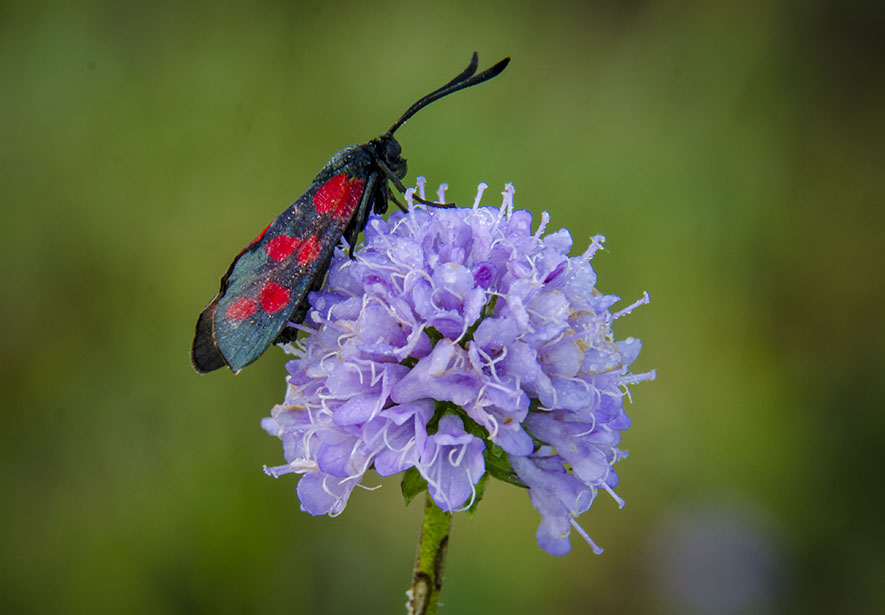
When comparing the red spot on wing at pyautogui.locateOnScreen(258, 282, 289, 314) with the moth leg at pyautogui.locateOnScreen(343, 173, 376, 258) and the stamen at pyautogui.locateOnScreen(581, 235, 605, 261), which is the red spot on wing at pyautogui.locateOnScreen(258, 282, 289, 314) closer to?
the moth leg at pyautogui.locateOnScreen(343, 173, 376, 258)

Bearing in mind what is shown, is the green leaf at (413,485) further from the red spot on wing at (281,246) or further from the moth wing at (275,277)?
the red spot on wing at (281,246)

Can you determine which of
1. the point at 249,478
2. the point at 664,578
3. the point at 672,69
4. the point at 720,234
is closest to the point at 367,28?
the point at 672,69

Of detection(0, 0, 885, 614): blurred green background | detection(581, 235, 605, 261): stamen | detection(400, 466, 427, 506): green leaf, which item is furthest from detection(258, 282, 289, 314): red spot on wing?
detection(0, 0, 885, 614): blurred green background

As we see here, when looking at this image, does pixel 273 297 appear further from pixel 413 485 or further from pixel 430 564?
pixel 430 564

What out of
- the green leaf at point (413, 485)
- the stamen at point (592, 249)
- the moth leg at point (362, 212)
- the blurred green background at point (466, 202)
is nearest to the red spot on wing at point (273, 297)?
the moth leg at point (362, 212)

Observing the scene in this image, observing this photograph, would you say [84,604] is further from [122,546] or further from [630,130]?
[630,130]


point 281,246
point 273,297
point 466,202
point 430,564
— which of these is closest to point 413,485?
point 430,564
